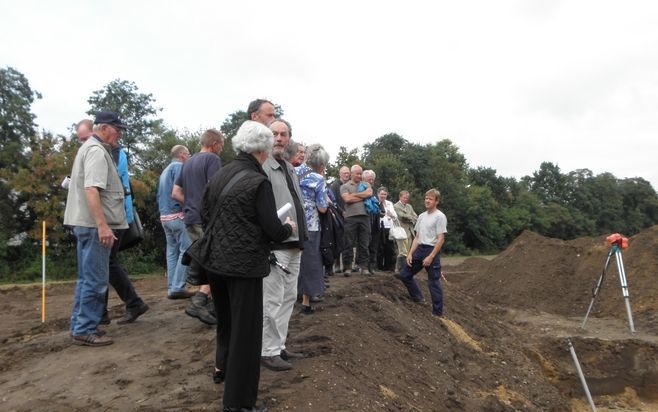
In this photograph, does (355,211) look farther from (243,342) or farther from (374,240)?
(243,342)

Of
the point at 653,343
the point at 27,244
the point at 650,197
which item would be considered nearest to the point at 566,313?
the point at 653,343

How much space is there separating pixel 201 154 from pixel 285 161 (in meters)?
1.22

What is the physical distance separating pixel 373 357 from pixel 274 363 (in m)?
1.42

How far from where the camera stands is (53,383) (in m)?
4.54

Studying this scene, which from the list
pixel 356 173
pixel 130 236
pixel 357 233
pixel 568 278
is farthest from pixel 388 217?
pixel 568 278

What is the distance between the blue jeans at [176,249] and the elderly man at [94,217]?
907mm

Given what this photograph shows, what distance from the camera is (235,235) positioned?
3.50m

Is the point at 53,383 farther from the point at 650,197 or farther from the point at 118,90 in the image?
the point at 650,197

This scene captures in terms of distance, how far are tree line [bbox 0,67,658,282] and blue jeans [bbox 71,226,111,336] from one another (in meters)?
14.1

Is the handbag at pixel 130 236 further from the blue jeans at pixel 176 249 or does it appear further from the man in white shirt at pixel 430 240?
the man in white shirt at pixel 430 240

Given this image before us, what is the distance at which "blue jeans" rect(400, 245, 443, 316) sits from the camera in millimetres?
8055

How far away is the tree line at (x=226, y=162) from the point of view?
18.6m

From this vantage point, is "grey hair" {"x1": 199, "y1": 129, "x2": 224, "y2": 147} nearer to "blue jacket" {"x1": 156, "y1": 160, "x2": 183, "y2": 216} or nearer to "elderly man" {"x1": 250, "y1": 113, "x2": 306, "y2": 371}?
"blue jacket" {"x1": 156, "y1": 160, "x2": 183, "y2": 216}

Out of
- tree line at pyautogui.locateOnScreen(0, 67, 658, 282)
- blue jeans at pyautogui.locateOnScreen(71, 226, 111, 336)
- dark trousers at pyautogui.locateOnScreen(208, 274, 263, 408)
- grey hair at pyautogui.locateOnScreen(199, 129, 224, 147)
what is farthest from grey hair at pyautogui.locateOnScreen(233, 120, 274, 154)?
tree line at pyautogui.locateOnScreen(0, 67, 658, 282)
